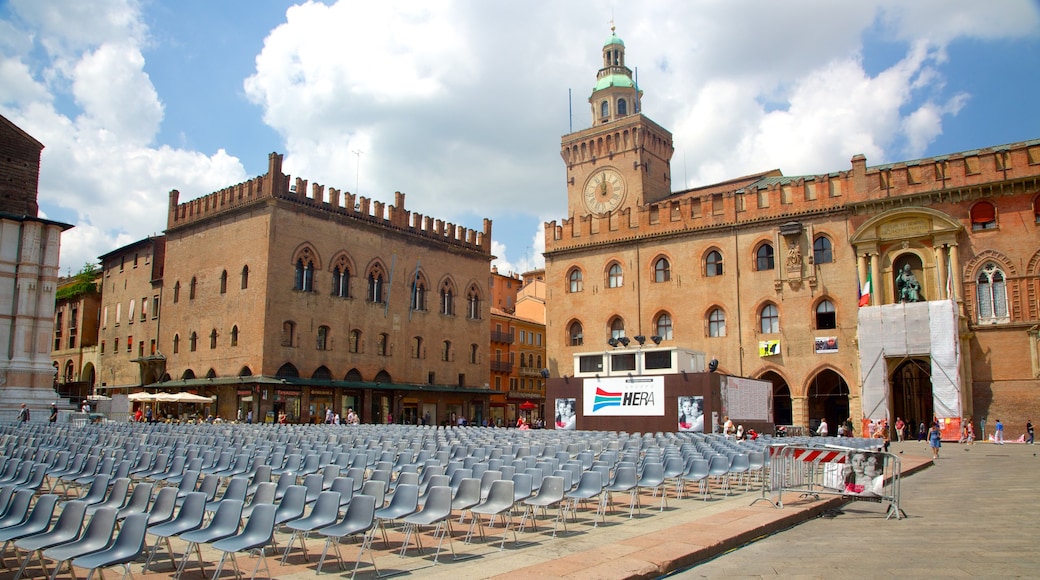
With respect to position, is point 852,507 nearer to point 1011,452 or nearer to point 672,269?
point 1011,452

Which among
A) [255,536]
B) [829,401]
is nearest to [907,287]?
[829,401]

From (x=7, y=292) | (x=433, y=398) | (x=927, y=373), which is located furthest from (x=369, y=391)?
(x=927, y=373)

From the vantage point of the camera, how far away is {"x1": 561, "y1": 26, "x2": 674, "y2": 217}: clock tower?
52812 millimetres

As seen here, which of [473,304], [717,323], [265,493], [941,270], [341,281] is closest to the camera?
[265,493]

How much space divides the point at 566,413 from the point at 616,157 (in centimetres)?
2797

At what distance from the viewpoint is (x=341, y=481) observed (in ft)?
27.3

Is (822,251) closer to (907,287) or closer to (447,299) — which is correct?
(907,287)

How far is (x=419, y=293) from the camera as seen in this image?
48.2 m

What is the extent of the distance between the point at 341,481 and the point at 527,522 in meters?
2.74

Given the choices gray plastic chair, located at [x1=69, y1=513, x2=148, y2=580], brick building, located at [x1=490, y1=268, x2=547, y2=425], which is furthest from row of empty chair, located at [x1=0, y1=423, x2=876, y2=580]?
brick building, located at [x1=490, y1=268, x2=547, y2=425]

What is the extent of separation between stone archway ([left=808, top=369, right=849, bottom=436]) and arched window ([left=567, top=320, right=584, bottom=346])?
13219mm

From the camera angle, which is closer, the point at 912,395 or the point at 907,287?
the point at 907,287

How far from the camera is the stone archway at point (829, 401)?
3902cm

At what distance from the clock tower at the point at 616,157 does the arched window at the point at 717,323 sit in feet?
41.8
